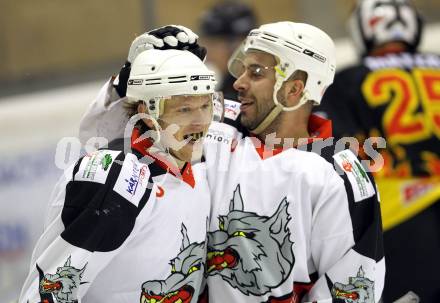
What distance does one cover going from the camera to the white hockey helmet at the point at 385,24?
4.16 meters

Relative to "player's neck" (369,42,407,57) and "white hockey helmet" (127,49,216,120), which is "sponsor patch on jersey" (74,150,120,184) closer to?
"white hockey helmet" (127,49,216,120)

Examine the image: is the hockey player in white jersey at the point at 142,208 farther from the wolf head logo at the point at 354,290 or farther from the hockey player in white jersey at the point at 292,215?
the wolf head logo at the point at 354,290

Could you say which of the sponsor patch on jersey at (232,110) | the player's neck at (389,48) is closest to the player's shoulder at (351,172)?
the sponsor patch on jersey at (232,110)

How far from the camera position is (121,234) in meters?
2.33

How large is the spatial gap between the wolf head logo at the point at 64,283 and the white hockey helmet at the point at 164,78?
396 millimetres

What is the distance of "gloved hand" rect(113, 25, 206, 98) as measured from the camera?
98.3 inches

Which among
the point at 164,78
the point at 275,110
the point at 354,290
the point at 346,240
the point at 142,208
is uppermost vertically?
the point at 164,78

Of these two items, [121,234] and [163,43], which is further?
[163,43]

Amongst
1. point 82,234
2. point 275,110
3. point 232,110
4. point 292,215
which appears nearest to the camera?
point 82,234

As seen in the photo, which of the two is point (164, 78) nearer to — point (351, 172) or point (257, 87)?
point (257, 87)

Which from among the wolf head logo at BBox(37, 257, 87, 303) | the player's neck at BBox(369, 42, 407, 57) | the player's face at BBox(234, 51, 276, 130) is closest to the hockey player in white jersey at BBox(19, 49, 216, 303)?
the wolf head logo at BBox(37, 257, 87, 303)

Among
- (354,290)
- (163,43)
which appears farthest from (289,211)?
(163,43)

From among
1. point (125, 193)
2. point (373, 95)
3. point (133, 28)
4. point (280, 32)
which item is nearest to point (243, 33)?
point (133, 28)

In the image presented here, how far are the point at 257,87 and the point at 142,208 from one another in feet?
1.66
